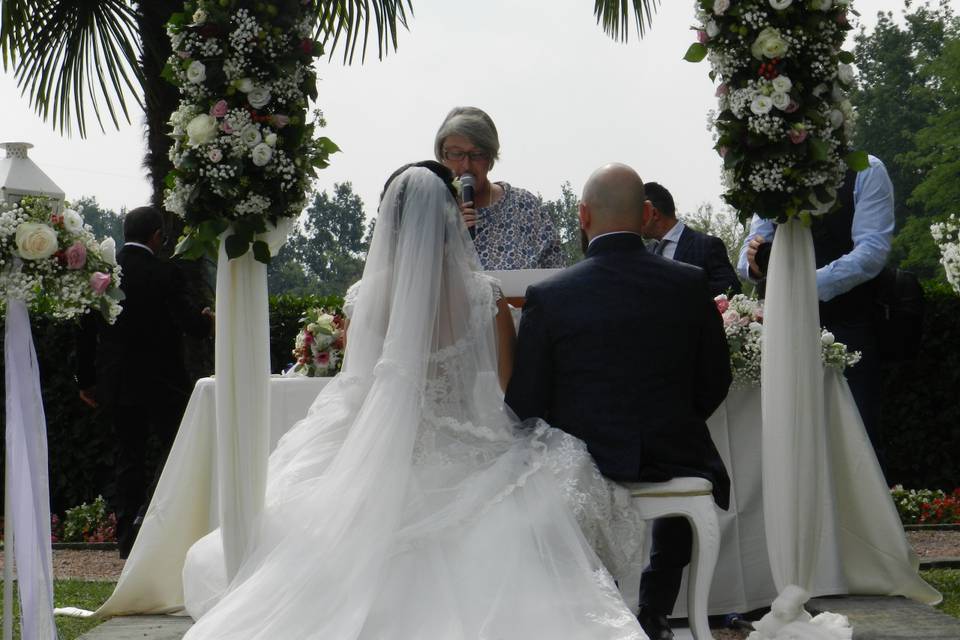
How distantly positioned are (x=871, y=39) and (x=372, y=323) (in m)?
A: 50.4

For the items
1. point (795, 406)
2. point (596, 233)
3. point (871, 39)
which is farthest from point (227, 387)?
point (871, 39)

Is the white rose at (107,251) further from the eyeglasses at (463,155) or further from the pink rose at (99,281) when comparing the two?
the eyeglasses at (463,155)

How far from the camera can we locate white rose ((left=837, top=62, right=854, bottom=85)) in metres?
4.39

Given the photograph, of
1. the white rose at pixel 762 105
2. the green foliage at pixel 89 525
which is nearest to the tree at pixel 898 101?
the green foliage at pixel 89 525

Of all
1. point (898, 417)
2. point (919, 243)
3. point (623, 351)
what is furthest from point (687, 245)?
point (919, 243)

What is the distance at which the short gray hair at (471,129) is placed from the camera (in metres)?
5.84

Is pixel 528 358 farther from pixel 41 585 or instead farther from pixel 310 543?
pixel 41 585

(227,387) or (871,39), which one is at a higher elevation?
(871,39)

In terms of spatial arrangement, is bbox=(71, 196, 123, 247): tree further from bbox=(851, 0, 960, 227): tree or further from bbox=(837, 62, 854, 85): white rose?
bbox=(837, 62, 854, 85): white rose

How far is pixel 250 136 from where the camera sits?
4.23 meters

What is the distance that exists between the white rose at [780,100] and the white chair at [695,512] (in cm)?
133

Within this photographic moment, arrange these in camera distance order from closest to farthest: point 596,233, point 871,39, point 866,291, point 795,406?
point 596,233 < point 795,406 < point 866,291 < point 871,39

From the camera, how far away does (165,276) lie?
7648 millimetres

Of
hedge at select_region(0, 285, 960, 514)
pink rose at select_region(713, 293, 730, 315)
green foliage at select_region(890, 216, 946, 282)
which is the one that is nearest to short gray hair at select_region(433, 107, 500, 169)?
pink rose at select_region(713, 293, 730, 315)
